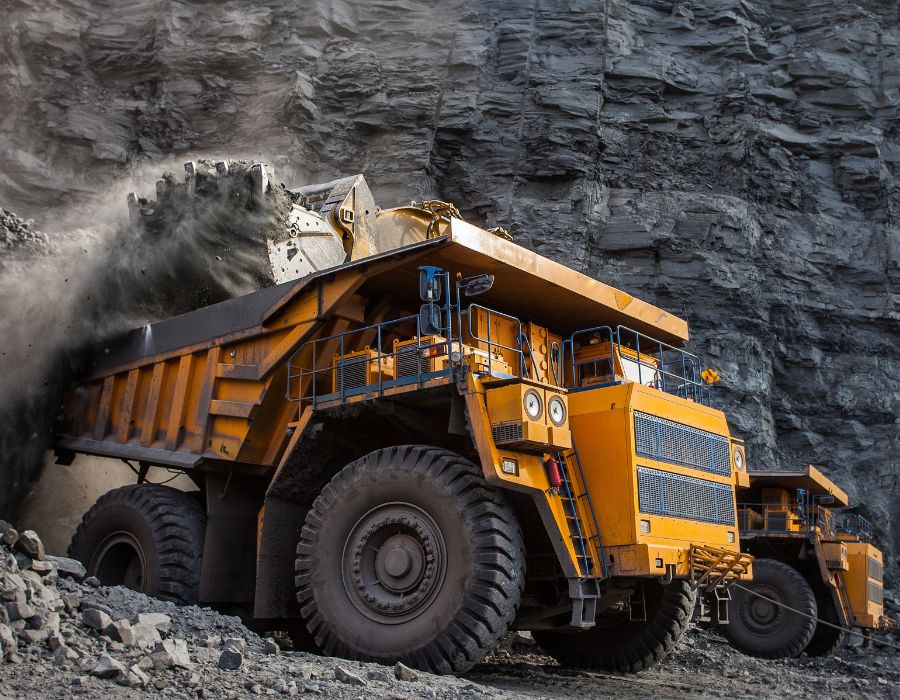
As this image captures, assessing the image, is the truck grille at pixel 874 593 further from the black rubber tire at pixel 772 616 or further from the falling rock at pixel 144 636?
the falling rock at pixel 144 636

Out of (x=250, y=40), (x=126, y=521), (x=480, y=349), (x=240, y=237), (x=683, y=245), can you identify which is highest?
(x=250, y=40)

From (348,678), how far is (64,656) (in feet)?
4.98

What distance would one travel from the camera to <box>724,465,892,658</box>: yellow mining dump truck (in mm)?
12875

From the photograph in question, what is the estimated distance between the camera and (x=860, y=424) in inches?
830

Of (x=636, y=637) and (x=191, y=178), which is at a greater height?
(x=191, y=178)

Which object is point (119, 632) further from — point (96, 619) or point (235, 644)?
point (235, 644)

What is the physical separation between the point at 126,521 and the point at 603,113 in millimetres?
16762

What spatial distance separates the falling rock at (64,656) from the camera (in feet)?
16.0

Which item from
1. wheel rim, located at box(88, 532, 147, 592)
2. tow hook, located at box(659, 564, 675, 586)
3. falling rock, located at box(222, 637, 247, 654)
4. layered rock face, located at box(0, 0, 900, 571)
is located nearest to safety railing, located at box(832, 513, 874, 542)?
layered rock face, located at box(0, 0, 900, 571)

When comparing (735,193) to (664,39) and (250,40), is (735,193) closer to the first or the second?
(664,39)

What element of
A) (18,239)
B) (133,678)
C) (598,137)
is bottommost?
(133,678)


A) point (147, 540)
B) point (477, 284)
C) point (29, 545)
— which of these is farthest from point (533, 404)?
point (147, 540)

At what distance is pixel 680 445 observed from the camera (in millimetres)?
7500

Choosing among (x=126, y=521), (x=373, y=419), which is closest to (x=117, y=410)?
(x=126, y=521)
